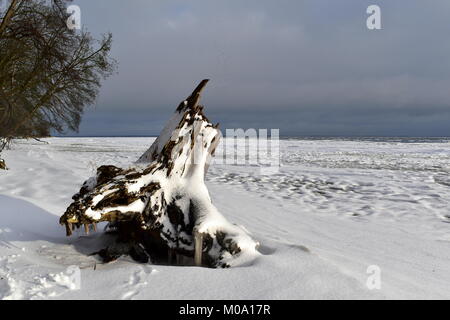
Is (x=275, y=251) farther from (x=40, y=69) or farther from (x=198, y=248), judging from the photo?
(x=40, y=69)

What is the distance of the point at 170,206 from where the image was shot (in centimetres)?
318

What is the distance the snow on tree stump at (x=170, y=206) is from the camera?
9.17 feet

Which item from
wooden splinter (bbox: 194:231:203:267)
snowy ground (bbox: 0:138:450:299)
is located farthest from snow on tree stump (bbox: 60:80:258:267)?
snowy ground (bbox: 0:138:450:299)

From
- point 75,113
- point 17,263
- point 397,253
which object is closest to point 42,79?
point 75,113

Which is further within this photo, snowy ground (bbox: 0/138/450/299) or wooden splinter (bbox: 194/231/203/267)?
wooden splinter (bbox: 194/231/203/267)

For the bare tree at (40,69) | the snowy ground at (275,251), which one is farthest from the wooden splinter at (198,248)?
the bare tree at (40,69)

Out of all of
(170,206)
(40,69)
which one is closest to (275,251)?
(170,206)

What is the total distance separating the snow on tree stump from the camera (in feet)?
9.17

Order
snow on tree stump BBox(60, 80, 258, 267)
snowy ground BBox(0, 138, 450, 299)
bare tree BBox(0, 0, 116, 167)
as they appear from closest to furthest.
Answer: snowy ground BBox(0, 138, 450, 299) < snow on tree stump BBox(60, 80, 258, 267) < bare tree BBox(0, 0, 116, 167)

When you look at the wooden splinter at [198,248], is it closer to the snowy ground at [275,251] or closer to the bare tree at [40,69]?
the snowy ground at [275,251]

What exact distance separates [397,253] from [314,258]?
6.08 ft

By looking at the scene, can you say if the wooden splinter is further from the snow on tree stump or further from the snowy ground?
the snowy ground

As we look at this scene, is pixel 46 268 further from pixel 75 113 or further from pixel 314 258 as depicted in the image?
pixel 75 113

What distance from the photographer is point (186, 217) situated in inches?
123
